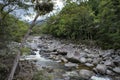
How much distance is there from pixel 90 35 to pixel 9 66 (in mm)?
32835

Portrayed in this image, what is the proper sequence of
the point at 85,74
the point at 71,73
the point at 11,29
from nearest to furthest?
the point at 11,29 < the point at 85,74 < the point at 71,73

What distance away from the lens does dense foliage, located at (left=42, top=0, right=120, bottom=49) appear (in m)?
11.0

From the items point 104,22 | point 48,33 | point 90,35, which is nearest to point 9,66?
point 104,22

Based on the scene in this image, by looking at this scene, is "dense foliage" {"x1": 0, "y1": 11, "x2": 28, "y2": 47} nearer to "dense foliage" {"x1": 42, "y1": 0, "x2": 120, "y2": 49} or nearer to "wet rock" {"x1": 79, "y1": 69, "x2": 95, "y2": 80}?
"dense foliage" {"x1": 42, "y1": 0, "x2": 120, "y2": 49}

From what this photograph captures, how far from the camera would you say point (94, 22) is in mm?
37031

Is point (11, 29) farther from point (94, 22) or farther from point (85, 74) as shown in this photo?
point (94, 22)

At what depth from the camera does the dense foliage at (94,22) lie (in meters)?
11.0

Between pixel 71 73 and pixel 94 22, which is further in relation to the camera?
pixel 94 22

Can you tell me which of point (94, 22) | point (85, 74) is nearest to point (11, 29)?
point (85, 74)

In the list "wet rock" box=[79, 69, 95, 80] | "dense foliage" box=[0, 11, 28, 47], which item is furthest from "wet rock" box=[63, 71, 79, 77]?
"dense foliage" box=[0, 11, 28, 47]

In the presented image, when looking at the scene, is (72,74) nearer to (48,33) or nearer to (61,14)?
(61,14)

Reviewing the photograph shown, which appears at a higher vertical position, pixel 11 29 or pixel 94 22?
pixel 11 29

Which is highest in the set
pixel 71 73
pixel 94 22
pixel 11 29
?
pixel 11 29

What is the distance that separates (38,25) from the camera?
31.9ft
